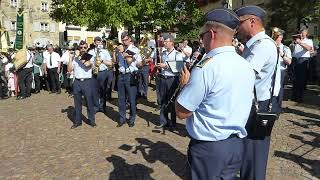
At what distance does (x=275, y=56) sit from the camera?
13.6 ft

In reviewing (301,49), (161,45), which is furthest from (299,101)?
(161,45)

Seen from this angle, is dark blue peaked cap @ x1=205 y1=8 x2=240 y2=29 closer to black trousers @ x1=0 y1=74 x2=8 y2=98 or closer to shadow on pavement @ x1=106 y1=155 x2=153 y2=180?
shadow on pavement @ x1=106 y1=155 x2=153 y2=180

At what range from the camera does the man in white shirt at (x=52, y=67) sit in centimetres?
1647

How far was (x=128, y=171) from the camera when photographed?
6.25 m

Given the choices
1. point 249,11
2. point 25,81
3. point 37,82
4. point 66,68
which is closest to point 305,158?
point 249,11

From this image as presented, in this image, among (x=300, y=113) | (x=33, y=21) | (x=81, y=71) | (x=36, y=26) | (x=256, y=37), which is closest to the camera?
(x=256, y=37)

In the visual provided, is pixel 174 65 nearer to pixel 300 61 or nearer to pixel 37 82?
pixel 300 61

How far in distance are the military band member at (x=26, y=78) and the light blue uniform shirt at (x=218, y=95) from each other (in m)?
13.1

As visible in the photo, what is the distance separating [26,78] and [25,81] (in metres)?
0.11

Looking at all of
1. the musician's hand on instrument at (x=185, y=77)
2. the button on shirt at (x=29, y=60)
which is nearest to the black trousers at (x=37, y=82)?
the button on shirt at (x=29, y=60)

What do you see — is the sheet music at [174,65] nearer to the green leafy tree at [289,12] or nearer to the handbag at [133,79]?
the handbag at [133,79]

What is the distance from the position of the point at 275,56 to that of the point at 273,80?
22 cm

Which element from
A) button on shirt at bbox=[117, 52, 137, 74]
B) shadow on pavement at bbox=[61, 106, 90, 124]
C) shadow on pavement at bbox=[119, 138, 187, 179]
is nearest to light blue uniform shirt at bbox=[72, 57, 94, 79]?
button on shirt at bbox=[117, 52, 137, 74]

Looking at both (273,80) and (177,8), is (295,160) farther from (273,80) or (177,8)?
(177,8)
